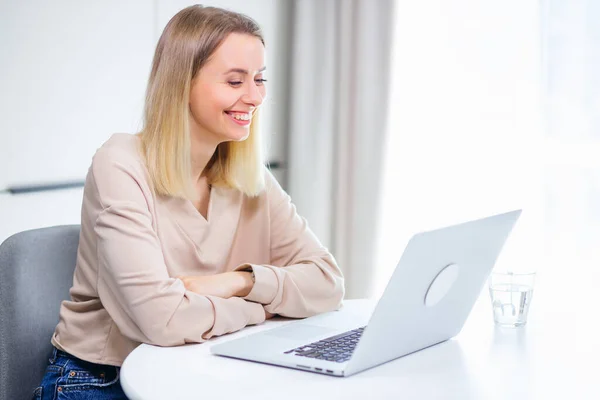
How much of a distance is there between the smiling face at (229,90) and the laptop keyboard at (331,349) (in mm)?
554

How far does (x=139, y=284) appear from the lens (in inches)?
56.5

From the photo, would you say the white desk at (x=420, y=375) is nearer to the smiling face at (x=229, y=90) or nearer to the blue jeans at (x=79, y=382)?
the blue jeans at (x=79, y=382)

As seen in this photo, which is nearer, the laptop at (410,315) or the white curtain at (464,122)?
the laptop at (410,315)

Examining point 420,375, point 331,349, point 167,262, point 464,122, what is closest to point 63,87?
point 167,262

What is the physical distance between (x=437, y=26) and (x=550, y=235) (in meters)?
0.85

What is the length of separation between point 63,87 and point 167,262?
1.08 m

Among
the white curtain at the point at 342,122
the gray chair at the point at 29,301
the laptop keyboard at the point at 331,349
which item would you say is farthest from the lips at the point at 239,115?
the white curtain at the point at 342,122

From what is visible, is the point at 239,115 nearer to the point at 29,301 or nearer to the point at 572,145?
the point at 29,301

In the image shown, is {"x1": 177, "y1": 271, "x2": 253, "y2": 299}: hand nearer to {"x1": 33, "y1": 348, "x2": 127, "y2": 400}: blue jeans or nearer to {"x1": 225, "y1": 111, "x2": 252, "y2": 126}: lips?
{"x1": 33, "y1": 348, "x2": 127, "y2": 400}: blue jeans

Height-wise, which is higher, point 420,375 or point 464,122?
point 464,122

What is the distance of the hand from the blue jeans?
221 millimetres

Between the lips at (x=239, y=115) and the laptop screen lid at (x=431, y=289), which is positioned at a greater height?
the lips at (x=239, y=115)

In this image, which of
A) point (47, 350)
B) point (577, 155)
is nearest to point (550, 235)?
point (577, 155)

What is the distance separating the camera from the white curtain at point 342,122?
10.3 feet
